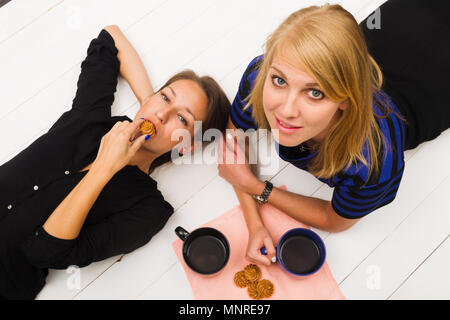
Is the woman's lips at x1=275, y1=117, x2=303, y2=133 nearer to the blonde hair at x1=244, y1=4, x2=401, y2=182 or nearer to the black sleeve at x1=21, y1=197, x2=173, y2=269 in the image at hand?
the blonde hair at x1=244, y1=4, x2=401, y2=182

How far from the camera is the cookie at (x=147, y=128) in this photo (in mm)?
1165

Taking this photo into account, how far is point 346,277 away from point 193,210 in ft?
1.98

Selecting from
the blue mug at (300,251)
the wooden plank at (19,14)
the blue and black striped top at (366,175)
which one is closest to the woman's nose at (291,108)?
the blue and black striped top at (366,175)

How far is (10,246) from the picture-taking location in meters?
1.11

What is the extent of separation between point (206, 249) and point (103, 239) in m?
0.33

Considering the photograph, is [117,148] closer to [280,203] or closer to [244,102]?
[244,102]

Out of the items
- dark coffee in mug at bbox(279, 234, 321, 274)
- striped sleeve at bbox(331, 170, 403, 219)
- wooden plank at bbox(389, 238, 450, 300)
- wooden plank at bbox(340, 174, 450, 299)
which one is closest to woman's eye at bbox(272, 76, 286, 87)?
striped sleeve at bbox(331, 170, 403, 219)

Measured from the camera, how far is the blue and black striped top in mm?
899

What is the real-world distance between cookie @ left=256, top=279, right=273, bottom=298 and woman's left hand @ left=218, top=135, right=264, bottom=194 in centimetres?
31

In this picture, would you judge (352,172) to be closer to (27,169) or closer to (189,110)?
(189,110)

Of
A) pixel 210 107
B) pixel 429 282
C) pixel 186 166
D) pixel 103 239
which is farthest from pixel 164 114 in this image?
pixel 429 282

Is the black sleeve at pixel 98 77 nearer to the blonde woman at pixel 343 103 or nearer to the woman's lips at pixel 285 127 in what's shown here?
the blonde woman at pixel 343 103
